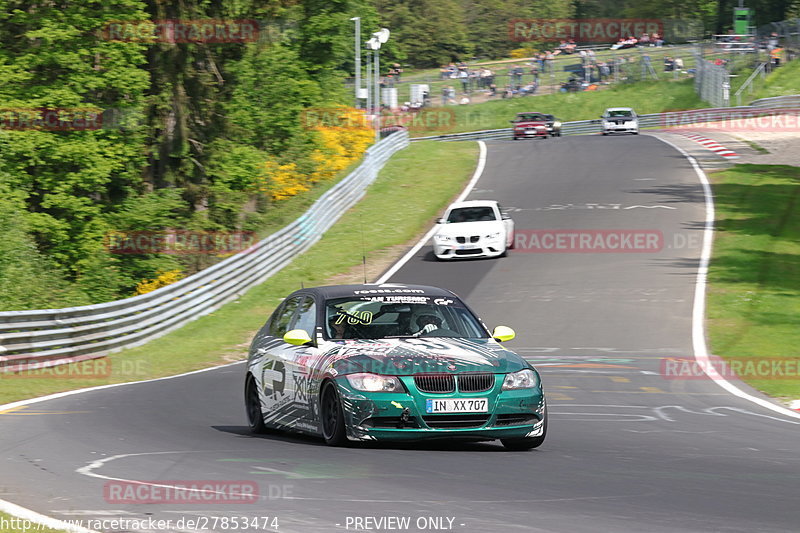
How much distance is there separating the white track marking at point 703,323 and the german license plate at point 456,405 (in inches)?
201

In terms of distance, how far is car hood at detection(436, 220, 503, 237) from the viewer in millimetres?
31125

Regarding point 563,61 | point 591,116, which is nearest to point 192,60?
point 591,116

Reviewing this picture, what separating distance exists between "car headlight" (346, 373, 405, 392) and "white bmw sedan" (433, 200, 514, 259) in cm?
2136

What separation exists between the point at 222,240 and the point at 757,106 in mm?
35037

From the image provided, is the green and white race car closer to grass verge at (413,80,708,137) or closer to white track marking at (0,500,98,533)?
white track marking at (0,500,98,533)

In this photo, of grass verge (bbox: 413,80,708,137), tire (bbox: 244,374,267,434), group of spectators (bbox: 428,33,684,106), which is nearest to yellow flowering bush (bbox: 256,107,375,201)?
grass verge (bbox: 413,80,708,137)

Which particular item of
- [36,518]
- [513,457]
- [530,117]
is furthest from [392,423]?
[530,117]

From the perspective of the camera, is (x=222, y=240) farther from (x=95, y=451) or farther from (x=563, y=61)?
(x=563, y=61)

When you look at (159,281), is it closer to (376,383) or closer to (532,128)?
(376,383)

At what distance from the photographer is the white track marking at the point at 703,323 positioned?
15.1 m

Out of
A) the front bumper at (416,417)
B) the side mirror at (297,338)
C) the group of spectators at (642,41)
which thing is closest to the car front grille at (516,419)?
the front bumper at (416,417)

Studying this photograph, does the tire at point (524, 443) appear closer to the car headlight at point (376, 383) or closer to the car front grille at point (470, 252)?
the car headlight at point (376, 383)

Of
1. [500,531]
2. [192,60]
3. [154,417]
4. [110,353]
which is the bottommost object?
[110,353]

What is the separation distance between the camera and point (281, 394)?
444 inches
